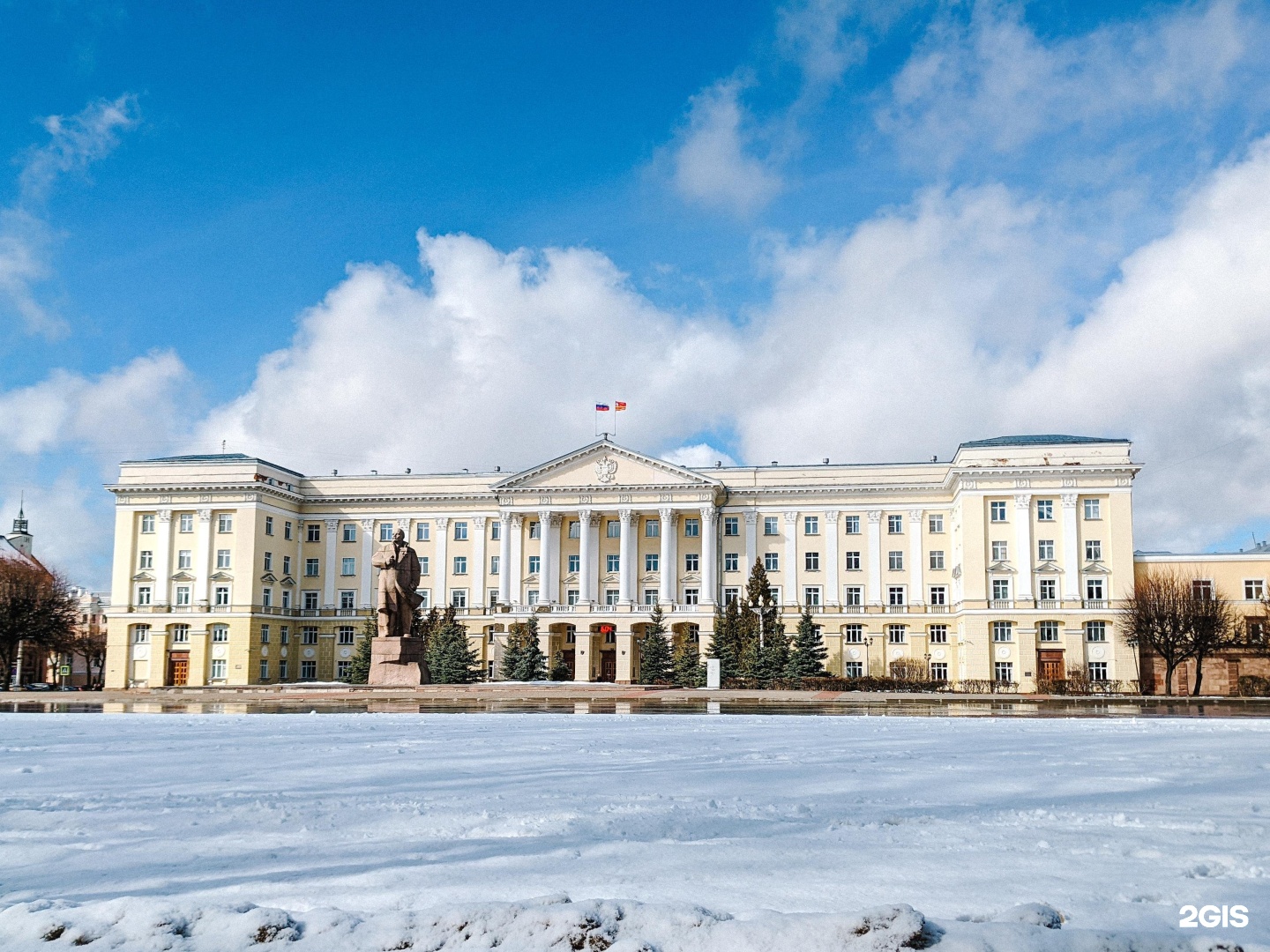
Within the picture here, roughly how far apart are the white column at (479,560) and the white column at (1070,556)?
39354mm

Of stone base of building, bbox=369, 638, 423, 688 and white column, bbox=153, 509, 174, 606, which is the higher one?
white column, bbox=153, 509, 174, 606

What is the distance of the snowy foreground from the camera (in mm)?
4977

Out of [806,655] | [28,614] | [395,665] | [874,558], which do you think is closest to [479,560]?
[874,558]

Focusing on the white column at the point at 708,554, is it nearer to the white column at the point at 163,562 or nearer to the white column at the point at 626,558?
the white column at the point at 626,558

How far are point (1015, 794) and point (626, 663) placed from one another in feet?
206

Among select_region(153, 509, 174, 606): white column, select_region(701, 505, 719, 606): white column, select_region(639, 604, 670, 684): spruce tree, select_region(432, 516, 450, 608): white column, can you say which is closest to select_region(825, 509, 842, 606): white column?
select_region(701, 505, 719, 606): white column

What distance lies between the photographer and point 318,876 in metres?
5.98

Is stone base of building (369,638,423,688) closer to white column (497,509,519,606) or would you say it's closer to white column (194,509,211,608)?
white column (497,509,519,606)

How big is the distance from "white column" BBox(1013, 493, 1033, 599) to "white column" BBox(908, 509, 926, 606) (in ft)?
22.9

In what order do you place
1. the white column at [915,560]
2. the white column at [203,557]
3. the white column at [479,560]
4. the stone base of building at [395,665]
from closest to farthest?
the stone base of building at [395,665], the white column at [915,560], the white column at [203,557], the white column at [479,560]

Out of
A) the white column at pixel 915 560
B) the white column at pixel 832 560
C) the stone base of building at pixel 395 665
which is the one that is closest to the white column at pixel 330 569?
the white column at pixel 832 560

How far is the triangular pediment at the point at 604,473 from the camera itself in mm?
72125

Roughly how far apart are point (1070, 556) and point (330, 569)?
5144cm

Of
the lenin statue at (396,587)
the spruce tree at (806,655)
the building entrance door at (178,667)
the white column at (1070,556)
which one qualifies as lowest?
the building entrance door at (178,667)
